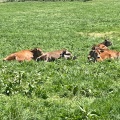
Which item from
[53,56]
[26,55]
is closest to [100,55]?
[53,56]

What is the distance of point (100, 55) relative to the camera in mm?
12797

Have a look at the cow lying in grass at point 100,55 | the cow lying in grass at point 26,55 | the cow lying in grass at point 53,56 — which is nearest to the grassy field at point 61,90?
the cow lying in grass at point 100,55

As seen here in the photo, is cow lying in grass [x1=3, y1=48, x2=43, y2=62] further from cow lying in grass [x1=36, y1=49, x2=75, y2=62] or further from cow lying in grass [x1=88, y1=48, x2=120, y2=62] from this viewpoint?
cow lying in grass [x1=88, y1=48, x2=120, y2=62]

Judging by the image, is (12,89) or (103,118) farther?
(12,89)

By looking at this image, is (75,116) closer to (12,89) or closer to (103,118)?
(103,118)

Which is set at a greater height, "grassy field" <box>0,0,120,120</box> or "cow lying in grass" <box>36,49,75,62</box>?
"grassy field" <box>0,0,120,120</box>

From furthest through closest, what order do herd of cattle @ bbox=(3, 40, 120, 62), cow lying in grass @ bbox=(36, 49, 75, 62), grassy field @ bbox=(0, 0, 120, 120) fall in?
cow lying in grass @ bbox=(36, 49, 75, 62)
herd of cattle @ bbox=(3, 40, 120, 62)
grassy field @ bbox=(0, 0, 120, 120)

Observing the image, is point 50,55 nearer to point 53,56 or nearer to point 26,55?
point 53,56

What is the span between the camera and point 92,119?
258 inches

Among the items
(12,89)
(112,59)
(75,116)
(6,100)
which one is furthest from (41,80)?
(112,59)

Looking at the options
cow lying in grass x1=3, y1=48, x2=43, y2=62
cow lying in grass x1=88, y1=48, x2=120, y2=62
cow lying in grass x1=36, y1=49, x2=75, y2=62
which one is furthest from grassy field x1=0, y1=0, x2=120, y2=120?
cow lying in grass x1=3, y1=48, x2=43, y2=62

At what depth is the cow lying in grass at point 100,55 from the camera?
1240 centimetres

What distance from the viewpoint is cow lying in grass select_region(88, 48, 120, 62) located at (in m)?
12.4

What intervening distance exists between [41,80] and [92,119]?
3.09m
